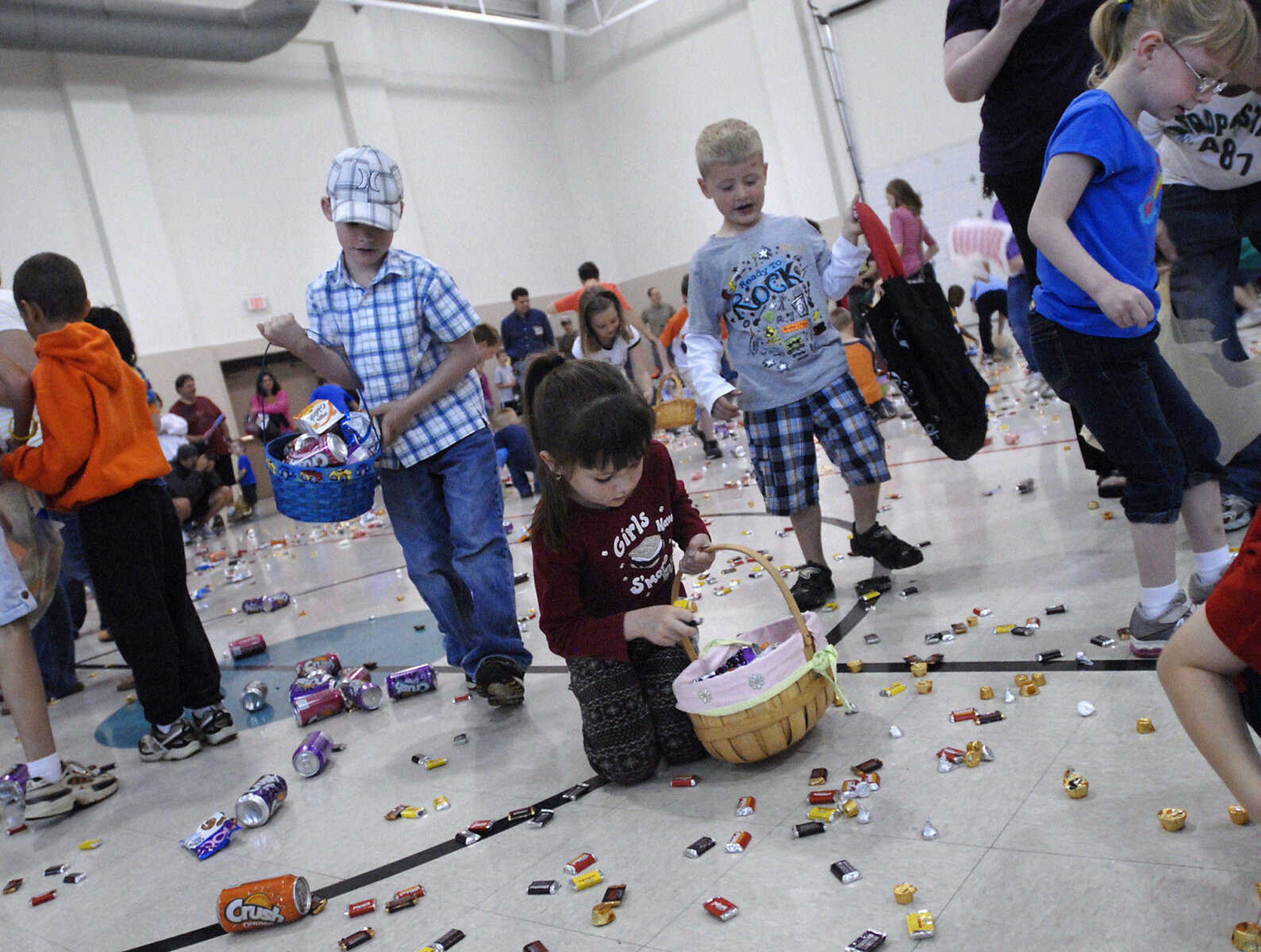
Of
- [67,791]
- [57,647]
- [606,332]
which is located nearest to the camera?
[67,791]

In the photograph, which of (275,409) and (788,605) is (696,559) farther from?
(275,409)

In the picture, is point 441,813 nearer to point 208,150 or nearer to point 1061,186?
point 1061,186

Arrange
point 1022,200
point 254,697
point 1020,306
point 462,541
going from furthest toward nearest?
point 1020,306, point 254,697, point 462,541, point 1022,200

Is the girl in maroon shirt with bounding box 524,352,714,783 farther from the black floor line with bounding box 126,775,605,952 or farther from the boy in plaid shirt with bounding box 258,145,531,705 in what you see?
the boy in plaid shirt with bounding box 258,145,531,705

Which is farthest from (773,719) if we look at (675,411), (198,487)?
(198,487)

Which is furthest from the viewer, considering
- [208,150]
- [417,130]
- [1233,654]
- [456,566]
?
[417,130]

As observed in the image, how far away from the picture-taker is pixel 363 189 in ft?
10.1

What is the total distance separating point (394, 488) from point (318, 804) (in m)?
1.02

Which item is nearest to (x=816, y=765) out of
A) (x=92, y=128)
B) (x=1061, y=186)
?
(x=1061, y=186)

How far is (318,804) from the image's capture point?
278 centimetres

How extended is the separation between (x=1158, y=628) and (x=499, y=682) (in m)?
1.81

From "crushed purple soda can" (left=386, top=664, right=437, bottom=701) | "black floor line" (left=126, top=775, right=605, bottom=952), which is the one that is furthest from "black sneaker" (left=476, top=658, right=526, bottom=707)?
"black floor line" (left=126, top=775, right=605, bottom=952)

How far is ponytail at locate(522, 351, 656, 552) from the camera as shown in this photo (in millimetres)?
2217

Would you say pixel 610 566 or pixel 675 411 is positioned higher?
pixel 675 411
